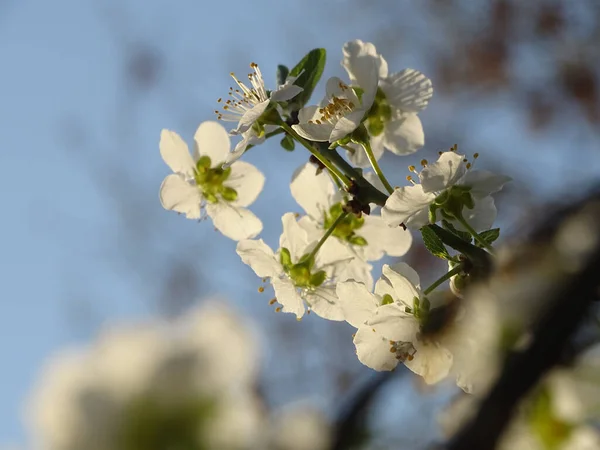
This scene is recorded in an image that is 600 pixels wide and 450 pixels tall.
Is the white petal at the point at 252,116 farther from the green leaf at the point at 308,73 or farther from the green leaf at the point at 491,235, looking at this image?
the green leaf at the point at 491,235

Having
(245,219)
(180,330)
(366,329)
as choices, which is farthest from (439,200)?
(180,330)

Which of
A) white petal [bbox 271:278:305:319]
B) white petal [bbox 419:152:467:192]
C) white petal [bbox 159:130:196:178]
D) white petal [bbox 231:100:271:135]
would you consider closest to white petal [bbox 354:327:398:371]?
white petal [bbox 271:278:305:319]

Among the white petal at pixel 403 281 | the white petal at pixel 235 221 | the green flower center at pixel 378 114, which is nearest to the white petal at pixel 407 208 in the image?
the white petal at pixel 403 281

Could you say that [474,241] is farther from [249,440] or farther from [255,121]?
[249,440]

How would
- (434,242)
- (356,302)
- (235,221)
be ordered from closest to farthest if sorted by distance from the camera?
(434,242)
(356,302)
(235,221)

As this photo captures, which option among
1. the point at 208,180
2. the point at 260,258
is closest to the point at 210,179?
the point at 208,180

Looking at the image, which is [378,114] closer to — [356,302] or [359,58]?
[359,58]
